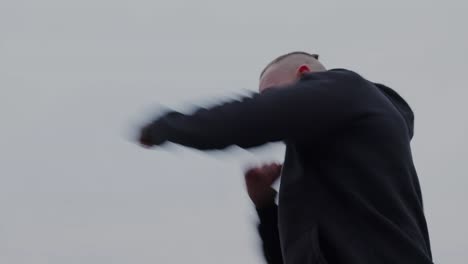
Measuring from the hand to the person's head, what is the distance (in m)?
0.30

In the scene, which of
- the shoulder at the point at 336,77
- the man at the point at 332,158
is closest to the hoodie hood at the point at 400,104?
the man at the point at 332,158

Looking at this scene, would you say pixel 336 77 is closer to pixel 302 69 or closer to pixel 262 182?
pixel 302 69

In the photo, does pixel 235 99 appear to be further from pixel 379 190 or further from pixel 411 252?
pixel 411 252

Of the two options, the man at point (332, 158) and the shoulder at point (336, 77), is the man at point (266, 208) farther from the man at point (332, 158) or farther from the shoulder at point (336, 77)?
the shoulder at point (336, 77)

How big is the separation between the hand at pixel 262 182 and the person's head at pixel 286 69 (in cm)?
30

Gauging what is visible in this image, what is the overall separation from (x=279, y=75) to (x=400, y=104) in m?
0.50

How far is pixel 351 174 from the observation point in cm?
204

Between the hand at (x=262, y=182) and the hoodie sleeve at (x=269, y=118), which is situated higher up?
the hoodie sleeve at (x=269, y=118)

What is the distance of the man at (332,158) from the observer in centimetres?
186

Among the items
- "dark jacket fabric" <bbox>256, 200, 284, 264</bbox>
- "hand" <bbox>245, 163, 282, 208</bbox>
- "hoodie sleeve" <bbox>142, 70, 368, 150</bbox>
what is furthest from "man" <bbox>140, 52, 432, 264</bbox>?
"dark jacket fabric" <bbox>256, 200, 284, 264</bbox>

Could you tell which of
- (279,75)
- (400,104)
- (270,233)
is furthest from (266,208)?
(400,104)

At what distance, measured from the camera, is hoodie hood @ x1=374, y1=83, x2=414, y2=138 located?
2459mm

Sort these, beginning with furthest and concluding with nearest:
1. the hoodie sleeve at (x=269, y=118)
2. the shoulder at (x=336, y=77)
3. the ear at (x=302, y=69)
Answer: the ear at (x=302, y=69) < the shoulder at (x=336, y=77) < the hoodie sleeve at (x=269, y=118)

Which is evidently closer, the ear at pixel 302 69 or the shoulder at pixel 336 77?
the shoulder at pixel 336 77
